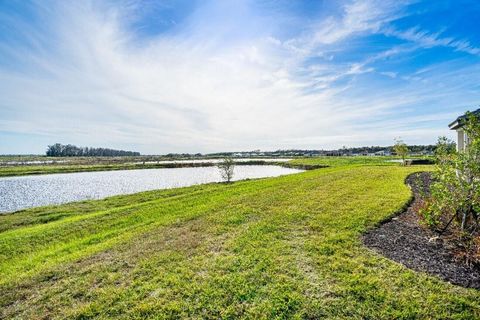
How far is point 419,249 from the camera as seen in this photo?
627 centimetres

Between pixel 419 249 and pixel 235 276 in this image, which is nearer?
pixel 235 276

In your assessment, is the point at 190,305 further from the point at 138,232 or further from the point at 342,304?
the point at 138,232

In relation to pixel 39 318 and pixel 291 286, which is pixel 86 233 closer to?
pixel 39 318

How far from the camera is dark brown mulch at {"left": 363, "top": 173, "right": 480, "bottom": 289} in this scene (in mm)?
5098

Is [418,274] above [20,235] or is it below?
above

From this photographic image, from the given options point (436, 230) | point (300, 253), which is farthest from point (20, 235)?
point (436, 230)

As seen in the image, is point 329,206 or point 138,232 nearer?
point 138,232

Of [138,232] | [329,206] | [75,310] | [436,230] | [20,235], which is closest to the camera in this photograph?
[75,310]

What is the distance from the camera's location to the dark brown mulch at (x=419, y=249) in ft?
16.7

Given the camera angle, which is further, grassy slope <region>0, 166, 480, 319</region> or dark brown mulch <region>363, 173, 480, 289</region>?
dark brown mulch <region>363, 173, 480, 289</region>

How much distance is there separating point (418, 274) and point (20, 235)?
15335 mm

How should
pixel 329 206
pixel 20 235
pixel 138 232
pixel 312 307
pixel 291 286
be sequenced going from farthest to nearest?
pixel 20 235
pixel 329 206
pixel 138 232
pixel 291 286
pixel 312 307

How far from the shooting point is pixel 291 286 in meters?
4.87

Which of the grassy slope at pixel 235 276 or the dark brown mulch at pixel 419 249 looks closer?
the grassy slope at pixel 235 276
